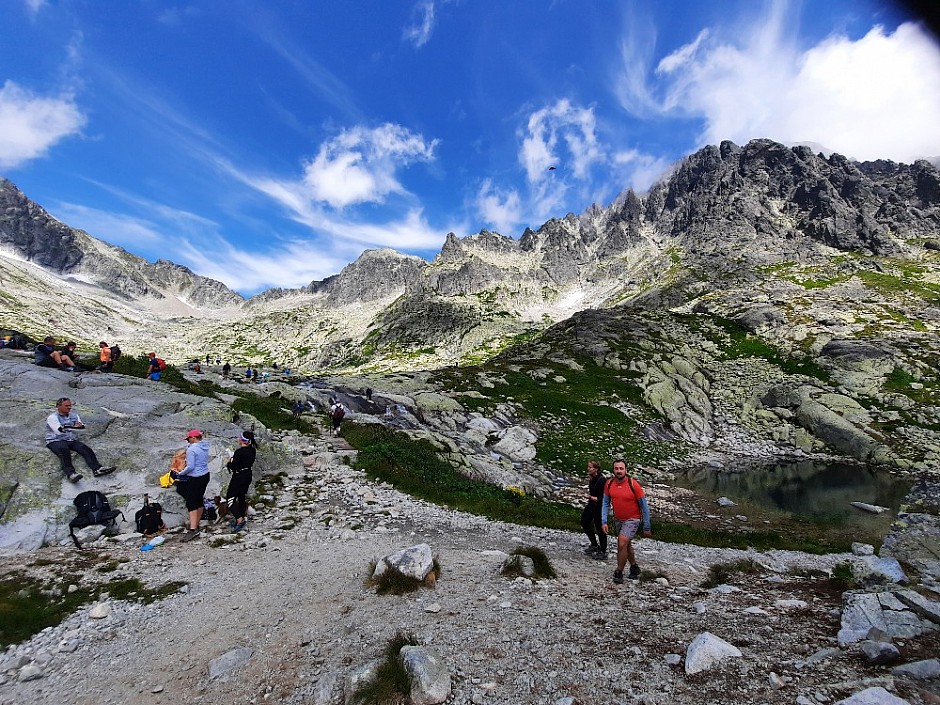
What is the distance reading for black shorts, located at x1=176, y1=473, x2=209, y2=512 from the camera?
14375 millimetres

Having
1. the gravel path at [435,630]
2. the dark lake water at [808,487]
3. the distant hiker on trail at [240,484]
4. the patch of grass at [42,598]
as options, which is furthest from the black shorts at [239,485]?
the dark lake water at [808,487]

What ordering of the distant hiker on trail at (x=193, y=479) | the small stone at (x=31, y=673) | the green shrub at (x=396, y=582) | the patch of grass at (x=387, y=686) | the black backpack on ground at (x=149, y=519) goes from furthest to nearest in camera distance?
the distant hiker on trail at (x=193, y=479), the black backpack on ground at (x=149, y=519), the green shrub at (x=396, y=582), the small stone at (x=31, y=673), the patch of grass at (x=387, y=686)

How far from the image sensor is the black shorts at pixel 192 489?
47.2 ft

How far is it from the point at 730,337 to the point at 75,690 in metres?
118

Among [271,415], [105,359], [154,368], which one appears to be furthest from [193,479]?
[154,368]

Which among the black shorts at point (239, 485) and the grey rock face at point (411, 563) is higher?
the black shorts at point (239, 485)

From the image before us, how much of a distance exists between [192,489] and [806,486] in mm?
48295

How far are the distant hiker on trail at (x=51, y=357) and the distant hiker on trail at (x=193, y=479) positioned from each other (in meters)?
15.0

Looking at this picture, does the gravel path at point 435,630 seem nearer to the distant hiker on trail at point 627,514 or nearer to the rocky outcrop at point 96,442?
the distant hiker on trail at point 627,514

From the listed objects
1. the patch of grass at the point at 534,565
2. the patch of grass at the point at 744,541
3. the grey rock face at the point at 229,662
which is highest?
the patch of grass at the point at 534,565

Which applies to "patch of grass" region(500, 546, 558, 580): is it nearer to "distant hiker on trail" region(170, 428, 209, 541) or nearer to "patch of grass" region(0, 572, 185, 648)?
"patch of grass" region(0, 572, 185, 648)

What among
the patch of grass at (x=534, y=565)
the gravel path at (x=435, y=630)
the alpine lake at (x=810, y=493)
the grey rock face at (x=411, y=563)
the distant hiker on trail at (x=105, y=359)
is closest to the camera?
the gravel path at (x=435, y=630)

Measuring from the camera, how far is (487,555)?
13680 mm

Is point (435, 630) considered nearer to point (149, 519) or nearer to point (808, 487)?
point (149, 519)
